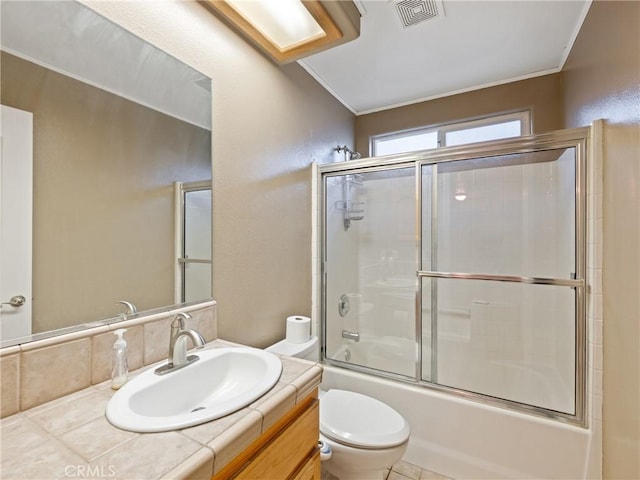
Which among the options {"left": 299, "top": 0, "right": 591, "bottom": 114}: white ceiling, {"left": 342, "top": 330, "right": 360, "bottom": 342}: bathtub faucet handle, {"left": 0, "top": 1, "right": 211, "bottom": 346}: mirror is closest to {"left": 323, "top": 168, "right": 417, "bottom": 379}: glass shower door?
{"left": 342, "top": 330, "right": 360, "bottom": 342}: bathtub faucet handle

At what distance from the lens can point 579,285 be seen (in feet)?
4.91

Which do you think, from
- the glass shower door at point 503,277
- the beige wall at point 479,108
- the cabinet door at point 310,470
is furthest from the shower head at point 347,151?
the cabinet door at point 310,470

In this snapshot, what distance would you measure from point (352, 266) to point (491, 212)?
110 centimetres

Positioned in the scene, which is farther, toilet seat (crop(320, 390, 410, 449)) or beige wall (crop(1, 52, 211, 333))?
toilet seat (crop(320, 390, 410, 449))

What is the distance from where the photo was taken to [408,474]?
5.46 feet

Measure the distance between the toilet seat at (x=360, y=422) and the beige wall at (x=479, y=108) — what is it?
2203 millimetres

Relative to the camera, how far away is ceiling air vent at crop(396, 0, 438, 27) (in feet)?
5.04

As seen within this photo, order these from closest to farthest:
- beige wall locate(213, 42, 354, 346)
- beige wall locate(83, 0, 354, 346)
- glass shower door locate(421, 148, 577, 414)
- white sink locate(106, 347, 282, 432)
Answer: white sink locate(106, 347, 282, 432) < beige wall locate(83, 0, 354, 346) < beige wall locate(213, 42, 354, 346) < glass shower door locate(421, 148, 577, 414)

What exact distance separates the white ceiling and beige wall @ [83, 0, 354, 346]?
0.43 meters

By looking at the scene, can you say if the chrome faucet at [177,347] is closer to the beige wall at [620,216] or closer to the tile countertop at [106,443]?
the tile countertop at [106,443]

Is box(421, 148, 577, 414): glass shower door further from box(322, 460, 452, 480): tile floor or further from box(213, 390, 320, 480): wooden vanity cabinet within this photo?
box(213, 390, 320, 480): wooden vanity cabinet

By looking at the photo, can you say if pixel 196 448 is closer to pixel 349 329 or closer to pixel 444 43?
pixel 349 329

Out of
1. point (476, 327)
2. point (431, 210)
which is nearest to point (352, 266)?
point (431, 210)

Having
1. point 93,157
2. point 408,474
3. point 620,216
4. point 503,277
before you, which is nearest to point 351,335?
point 408,474
